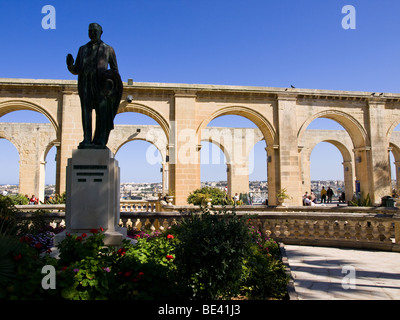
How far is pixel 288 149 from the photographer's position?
14.3 meters

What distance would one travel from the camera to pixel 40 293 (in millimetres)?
2275

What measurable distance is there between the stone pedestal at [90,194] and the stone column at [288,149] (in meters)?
11.5

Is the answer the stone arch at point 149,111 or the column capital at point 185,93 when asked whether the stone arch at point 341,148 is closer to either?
the column capital at point 185,93

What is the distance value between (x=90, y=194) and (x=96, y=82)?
1.63 metres

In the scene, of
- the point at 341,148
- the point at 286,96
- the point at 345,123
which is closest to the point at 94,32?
the point at 286,96

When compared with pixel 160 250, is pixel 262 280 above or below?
below

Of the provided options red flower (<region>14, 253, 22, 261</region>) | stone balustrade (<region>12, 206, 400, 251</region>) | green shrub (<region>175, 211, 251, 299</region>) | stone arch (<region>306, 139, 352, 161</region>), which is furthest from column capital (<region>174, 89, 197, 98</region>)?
stone arch (<region>306, 139, 352, 161</region>)

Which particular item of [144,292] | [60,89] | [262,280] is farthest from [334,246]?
[60,89]

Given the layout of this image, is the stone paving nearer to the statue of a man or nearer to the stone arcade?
the statue of a man

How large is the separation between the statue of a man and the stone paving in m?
3.39

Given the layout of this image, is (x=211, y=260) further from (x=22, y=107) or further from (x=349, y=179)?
(x=349, y=179)

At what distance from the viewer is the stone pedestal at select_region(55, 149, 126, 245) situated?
379 cm
